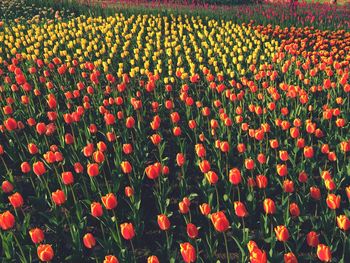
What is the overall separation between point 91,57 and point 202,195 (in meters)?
5.01

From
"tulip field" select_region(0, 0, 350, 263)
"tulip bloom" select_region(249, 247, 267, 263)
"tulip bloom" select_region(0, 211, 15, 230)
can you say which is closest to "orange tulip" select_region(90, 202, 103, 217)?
"tulip field" select_region(0, 0, 350, 263)

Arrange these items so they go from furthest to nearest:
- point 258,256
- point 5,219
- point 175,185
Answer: point 175,185
point 5,219
point 258,256

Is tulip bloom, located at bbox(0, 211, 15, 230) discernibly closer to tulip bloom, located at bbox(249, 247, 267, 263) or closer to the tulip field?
the tulip field

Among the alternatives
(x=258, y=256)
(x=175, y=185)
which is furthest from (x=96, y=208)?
(x=175, y=185)

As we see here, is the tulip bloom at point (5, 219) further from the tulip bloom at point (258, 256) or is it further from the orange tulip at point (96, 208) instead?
the tulip bloom at point (258, 256)

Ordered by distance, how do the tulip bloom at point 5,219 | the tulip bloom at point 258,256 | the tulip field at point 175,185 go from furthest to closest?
the tulip field at point 175,185 < the tulip bloom at point 5,219 < the tulip bloom at point 258,256

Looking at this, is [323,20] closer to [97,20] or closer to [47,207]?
[97,20]

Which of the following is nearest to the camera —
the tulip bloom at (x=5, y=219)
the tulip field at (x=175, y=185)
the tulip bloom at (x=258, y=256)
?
the tulip bloom at (x=258, y=256)

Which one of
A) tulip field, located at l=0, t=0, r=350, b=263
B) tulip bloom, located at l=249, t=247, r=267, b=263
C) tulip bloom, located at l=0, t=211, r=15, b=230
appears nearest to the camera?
tulip bloom, located at l=249, t=247, r=267, b=263

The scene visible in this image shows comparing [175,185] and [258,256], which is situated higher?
[258,256]

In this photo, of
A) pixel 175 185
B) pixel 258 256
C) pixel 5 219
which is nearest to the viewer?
pixel 258 256

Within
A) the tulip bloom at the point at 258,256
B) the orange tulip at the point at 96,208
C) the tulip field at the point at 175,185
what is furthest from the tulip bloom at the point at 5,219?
the tulip bloom at the point at 258,256

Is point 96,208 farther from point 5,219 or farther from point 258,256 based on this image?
point 258,256

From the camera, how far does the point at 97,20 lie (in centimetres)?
1138
